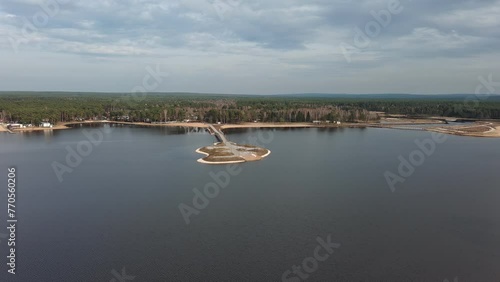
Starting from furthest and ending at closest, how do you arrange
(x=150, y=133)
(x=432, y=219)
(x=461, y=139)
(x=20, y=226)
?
(x=150, y=133) → (x=461, y=139) → (x=432, y=219) → (x=20, y=226)

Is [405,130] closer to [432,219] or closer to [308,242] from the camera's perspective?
[432,219]

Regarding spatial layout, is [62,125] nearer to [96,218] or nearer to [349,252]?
[96,218]

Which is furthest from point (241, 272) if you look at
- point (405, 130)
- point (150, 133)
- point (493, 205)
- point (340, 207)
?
point (405, 130)

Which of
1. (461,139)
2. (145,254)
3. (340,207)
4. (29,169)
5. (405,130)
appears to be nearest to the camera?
(145,254)

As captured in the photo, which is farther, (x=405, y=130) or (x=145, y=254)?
(x=405, y=130)

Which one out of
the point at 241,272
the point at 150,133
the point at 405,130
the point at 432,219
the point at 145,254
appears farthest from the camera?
the point at 405,130

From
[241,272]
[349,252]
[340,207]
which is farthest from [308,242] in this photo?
[340,207]
